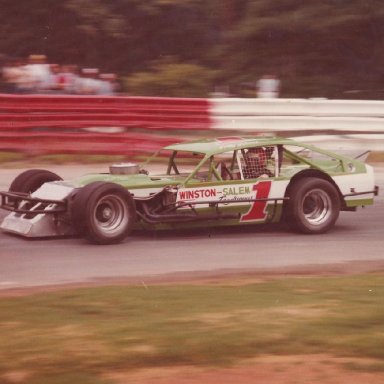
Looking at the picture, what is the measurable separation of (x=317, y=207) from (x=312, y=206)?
0.18ft

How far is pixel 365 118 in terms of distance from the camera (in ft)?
59.6

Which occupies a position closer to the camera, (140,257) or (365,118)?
(140,257)

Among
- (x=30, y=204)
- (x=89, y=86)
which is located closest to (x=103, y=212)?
(x=30, y=204)

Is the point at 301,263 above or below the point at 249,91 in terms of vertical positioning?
below

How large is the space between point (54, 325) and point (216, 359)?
47.7 inches

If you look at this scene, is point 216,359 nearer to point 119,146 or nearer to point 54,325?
point 54,325

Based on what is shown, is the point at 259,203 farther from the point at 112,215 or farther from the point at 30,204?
the point at 30,204

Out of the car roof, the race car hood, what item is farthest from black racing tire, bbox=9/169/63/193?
the car roof

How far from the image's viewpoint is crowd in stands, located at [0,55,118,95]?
64.0 feet

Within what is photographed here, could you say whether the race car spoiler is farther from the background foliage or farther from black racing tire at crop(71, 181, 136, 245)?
the background foliage

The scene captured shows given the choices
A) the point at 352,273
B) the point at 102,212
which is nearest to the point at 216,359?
the point at 352,273

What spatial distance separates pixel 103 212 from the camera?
10828mm

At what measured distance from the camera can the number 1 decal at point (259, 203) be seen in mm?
11492

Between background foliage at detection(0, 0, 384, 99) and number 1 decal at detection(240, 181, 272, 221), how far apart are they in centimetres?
1133
